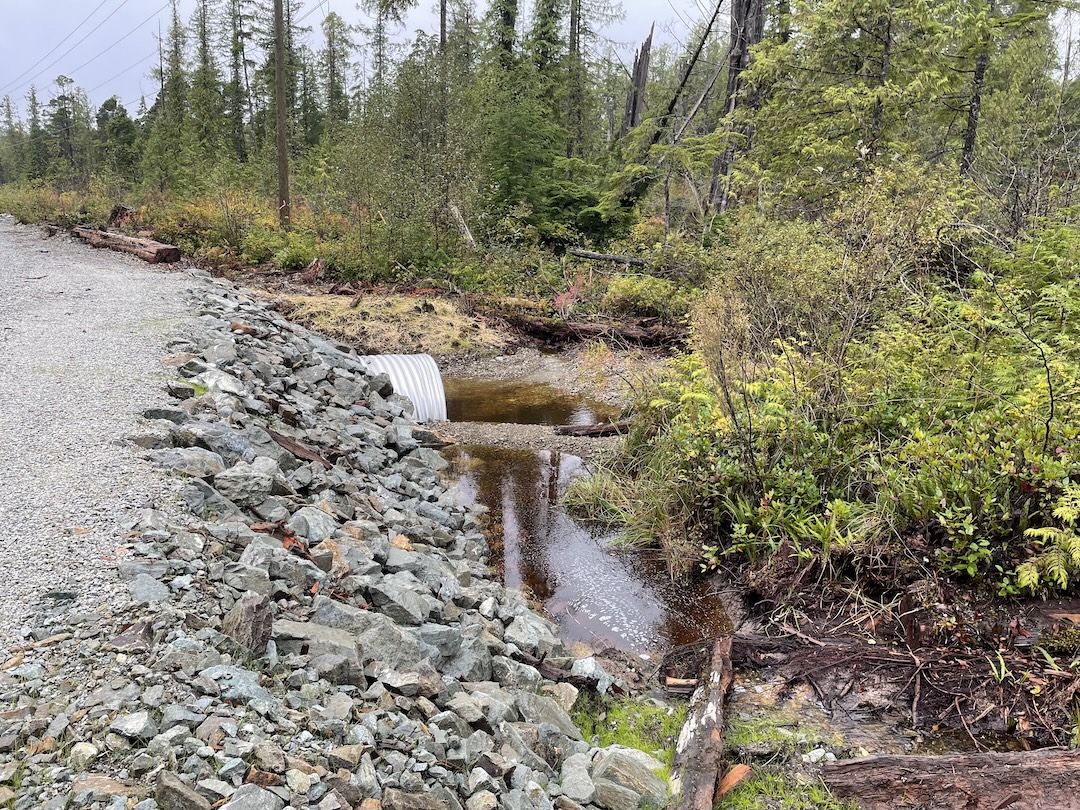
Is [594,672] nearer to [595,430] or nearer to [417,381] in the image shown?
[595,430]

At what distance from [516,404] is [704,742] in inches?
292

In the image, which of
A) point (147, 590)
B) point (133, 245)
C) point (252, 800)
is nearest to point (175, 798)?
point (252, 800)

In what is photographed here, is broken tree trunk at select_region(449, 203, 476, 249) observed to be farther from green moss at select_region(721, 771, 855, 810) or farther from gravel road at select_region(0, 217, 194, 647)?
green moss at select_region(721, 771, 855, 810)

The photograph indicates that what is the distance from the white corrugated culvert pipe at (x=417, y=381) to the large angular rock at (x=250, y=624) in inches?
261

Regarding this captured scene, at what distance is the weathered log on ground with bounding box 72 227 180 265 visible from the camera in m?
14.0

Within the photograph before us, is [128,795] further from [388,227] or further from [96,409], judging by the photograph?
[388,227]

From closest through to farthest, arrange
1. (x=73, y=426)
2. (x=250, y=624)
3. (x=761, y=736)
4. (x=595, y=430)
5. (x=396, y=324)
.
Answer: (x=250, y=624) < (x=761, y=736) < (x=73, y=426) < (x=595, y=430) < (x=396, y=324)

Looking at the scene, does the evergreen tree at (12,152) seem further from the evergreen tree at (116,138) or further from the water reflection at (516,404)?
the water reflection at (516,404)

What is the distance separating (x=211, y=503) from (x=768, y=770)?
11.0ft

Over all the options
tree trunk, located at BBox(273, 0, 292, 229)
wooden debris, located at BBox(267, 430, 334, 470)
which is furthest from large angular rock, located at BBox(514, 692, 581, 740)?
tree trunk, located at BBox(273, 0, 292, 229)

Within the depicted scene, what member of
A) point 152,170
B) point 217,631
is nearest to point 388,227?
point 217,631

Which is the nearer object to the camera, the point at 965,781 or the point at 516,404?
the point at 965,781

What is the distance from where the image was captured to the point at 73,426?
464 cm

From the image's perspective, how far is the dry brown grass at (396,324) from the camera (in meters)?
12.5
